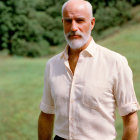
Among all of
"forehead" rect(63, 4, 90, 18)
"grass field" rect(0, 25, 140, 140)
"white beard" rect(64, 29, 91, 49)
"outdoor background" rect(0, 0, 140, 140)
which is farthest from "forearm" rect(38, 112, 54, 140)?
"outdoor background" rect(0, 0, 140, 140)

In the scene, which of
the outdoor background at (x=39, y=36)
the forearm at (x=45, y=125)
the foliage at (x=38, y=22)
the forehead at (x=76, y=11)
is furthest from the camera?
the foliage at (x=38, y=22)

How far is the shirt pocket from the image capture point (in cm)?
230

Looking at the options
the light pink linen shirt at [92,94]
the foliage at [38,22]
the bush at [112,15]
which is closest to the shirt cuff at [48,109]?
the light pink linen shirt at [92,94]

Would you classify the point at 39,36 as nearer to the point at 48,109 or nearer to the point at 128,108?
the point at 48,109

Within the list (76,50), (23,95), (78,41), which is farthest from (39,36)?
(78,41)

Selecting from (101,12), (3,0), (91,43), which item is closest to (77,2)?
(91,43)

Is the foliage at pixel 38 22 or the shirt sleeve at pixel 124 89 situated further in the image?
the foliage at pixel 38 22

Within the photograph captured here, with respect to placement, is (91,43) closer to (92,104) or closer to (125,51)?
(92,104)

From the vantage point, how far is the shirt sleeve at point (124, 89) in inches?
88.8

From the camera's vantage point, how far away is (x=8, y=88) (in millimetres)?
13695

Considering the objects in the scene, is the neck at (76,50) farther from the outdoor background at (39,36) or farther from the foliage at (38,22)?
the foliage at (38,22)

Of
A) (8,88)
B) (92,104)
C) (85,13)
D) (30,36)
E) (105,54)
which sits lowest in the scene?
(30,36)

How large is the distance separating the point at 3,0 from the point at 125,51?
14.5 metres

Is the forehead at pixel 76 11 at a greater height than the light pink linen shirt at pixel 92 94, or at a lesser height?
greater
